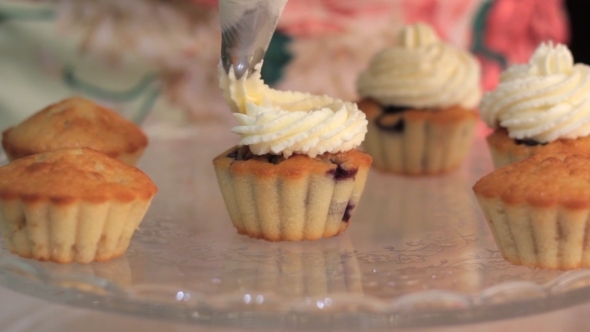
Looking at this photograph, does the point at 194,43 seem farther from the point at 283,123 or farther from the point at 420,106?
the point at 283,123

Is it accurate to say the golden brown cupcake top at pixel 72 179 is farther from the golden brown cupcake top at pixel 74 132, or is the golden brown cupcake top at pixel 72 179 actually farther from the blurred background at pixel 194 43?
the blurred background at pixel 194 43

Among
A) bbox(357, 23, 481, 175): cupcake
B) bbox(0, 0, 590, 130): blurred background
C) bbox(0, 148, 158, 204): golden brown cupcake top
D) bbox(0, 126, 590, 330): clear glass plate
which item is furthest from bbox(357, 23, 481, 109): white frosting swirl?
bbox(0, 148, 158, 204): golden brown cupcake top

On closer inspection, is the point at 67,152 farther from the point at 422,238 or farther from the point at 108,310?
the point at 422,238

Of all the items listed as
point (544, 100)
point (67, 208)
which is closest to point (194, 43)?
point (544, 100)

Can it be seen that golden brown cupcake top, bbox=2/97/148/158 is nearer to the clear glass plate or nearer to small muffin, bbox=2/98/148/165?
small muffin, bbox=2/98/148/165

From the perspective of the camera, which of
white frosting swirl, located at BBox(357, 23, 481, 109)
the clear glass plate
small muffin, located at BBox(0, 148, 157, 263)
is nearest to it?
the clear glass plate

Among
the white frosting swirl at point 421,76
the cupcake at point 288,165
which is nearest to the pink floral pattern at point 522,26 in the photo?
the white frosting swirl at point 421,76
